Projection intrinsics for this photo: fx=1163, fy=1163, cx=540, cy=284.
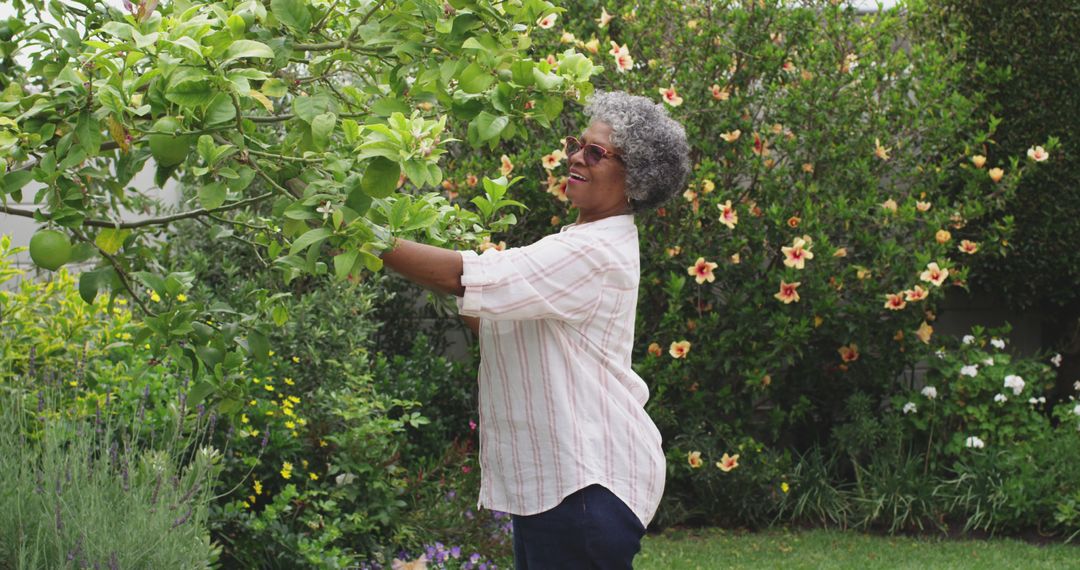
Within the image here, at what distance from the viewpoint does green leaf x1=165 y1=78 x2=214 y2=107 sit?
1924 millimetres

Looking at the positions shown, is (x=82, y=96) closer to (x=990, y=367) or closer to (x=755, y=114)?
(x=755, y=114)

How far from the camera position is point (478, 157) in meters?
6.45

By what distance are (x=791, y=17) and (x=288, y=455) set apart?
360cm

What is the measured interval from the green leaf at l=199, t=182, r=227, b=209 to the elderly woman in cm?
61

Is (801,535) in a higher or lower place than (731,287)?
lower

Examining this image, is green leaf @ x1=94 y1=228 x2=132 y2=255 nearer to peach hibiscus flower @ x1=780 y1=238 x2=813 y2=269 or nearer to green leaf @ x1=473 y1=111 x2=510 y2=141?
green leaf @ x1=473 y1=111 x2=510 y2=141

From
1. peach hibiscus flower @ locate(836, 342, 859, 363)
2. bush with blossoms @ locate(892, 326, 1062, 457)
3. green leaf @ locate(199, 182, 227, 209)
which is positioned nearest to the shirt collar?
green leaf @ locate(199, 182, 227, 209)

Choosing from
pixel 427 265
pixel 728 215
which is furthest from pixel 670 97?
pixel 427 265

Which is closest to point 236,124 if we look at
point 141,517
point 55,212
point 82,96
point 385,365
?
point 82,96

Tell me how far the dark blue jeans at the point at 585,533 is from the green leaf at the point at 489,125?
2.76 ft

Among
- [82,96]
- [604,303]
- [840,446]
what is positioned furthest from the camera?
[840,446]

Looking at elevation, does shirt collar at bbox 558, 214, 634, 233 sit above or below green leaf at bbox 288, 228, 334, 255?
above

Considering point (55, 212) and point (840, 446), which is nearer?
point (55, 212)

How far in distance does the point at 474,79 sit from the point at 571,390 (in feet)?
2.46
